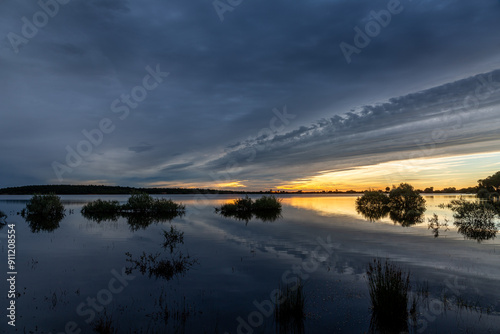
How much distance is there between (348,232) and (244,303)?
69.1 ft

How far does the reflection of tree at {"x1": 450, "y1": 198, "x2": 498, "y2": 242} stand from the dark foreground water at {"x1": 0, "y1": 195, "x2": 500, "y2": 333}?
243 cm

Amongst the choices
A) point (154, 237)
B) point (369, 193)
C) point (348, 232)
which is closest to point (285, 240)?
point (348, 232)

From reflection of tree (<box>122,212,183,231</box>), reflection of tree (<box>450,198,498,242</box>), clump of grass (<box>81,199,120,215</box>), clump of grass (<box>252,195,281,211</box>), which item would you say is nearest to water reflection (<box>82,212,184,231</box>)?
reflection of tree (<box>122,212,183,231</box>)

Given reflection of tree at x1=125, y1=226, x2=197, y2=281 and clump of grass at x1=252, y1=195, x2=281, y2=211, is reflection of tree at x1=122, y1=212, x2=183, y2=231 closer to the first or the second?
reflection of tree at x1=125, y1=226, x2=197, y2=281

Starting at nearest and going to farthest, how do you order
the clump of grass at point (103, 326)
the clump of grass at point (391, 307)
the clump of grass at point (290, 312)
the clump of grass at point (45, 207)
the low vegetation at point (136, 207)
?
1. the clump of grass at point (103, 326)
2. the clump of grass at point (391, 307)
3. the clump of grass at point (290, 312)
4. the clump of grass at point (45, 207)
5. the low vegetation at point (136, 207)

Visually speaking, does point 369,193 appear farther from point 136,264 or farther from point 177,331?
point 177,331

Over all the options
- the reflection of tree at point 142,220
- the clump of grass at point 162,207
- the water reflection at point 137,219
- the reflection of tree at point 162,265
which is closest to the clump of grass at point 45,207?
the water reflection at point 137,219

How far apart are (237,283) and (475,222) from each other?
33211mm

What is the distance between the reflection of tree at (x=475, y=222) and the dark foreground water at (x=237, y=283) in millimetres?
2429

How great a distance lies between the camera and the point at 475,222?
3294 centimetres

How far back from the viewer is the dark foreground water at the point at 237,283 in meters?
9.81

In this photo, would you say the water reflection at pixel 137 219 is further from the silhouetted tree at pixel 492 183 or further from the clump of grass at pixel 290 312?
the silhouetted tree at pixel 492 183

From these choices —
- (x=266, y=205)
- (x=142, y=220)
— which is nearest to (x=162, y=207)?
(x=142, y=220)

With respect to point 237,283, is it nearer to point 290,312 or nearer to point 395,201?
point 290,312
